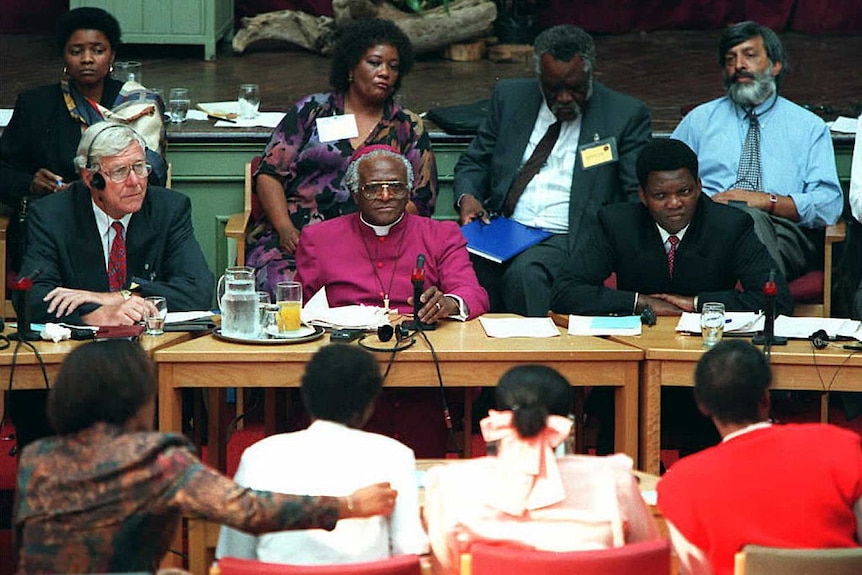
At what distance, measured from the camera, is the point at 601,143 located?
6.28m

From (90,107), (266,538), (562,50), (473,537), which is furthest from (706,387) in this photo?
(90,107)

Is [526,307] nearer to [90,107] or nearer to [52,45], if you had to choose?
[90,107]

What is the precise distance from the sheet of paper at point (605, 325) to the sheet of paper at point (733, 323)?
141 millimetres

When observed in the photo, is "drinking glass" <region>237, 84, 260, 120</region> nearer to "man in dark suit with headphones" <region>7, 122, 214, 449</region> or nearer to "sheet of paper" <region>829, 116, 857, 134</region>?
"man in dark suit with headphones" <region>7, 122, 214, 449</region>

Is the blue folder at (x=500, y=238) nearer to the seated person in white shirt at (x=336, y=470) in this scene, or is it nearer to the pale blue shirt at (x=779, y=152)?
the pale blue shirt at (x=779, y=152)

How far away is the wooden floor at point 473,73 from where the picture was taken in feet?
26.3

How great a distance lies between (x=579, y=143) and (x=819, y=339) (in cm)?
186

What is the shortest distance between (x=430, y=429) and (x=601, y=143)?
1.72 meters

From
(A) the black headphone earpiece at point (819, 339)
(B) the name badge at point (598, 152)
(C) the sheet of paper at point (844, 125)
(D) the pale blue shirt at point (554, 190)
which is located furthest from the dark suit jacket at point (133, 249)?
(C) the sheet of paper at point (844, 125)

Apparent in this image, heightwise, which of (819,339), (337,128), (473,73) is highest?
(473,73)

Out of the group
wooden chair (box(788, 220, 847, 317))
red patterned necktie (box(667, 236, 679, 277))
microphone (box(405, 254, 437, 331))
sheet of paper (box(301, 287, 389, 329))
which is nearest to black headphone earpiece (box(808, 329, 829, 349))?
red patterned necktie (box(667, 236, 679, 277))

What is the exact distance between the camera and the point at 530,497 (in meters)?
3.20

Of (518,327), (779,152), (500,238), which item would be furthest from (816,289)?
(518,327)

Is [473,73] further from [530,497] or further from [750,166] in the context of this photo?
[530,497]
